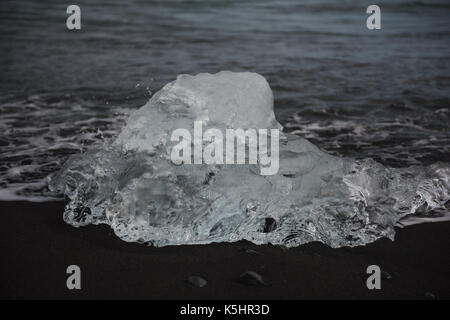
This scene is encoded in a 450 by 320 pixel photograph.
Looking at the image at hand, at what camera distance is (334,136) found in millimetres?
4699

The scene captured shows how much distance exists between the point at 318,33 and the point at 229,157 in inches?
290

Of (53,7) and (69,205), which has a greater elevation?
(53,7)

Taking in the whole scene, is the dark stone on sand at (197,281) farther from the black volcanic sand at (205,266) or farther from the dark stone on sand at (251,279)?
the dark stone on sand at (251,279)

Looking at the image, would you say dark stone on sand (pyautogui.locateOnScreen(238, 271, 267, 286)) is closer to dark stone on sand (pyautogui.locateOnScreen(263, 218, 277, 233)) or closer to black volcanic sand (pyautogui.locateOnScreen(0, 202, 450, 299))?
black volcanic sand (pyautogui.locateOnScreen(0, 202, 450, 299))

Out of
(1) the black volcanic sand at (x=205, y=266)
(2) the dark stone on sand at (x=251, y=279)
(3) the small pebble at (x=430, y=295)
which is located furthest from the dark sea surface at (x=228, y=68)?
(3) the small pebble at (x=430, y=295)

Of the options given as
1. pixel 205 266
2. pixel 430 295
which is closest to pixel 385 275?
pixel 430 295

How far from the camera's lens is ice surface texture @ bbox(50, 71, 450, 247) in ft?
9.24

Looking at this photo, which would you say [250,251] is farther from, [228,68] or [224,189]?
[228,68]

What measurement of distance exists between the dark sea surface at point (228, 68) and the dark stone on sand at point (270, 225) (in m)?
1.42

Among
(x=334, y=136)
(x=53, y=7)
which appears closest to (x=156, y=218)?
(x=334, y=136)

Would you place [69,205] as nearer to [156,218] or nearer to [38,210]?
[38,210]

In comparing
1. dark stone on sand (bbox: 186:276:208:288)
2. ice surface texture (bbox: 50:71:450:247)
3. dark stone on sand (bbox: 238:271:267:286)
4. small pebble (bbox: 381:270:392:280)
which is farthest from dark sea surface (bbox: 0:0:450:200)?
small pebble (bbox: 381:270:392:280)

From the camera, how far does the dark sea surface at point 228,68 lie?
4473mm

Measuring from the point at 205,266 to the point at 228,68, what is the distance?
16.4 feet
